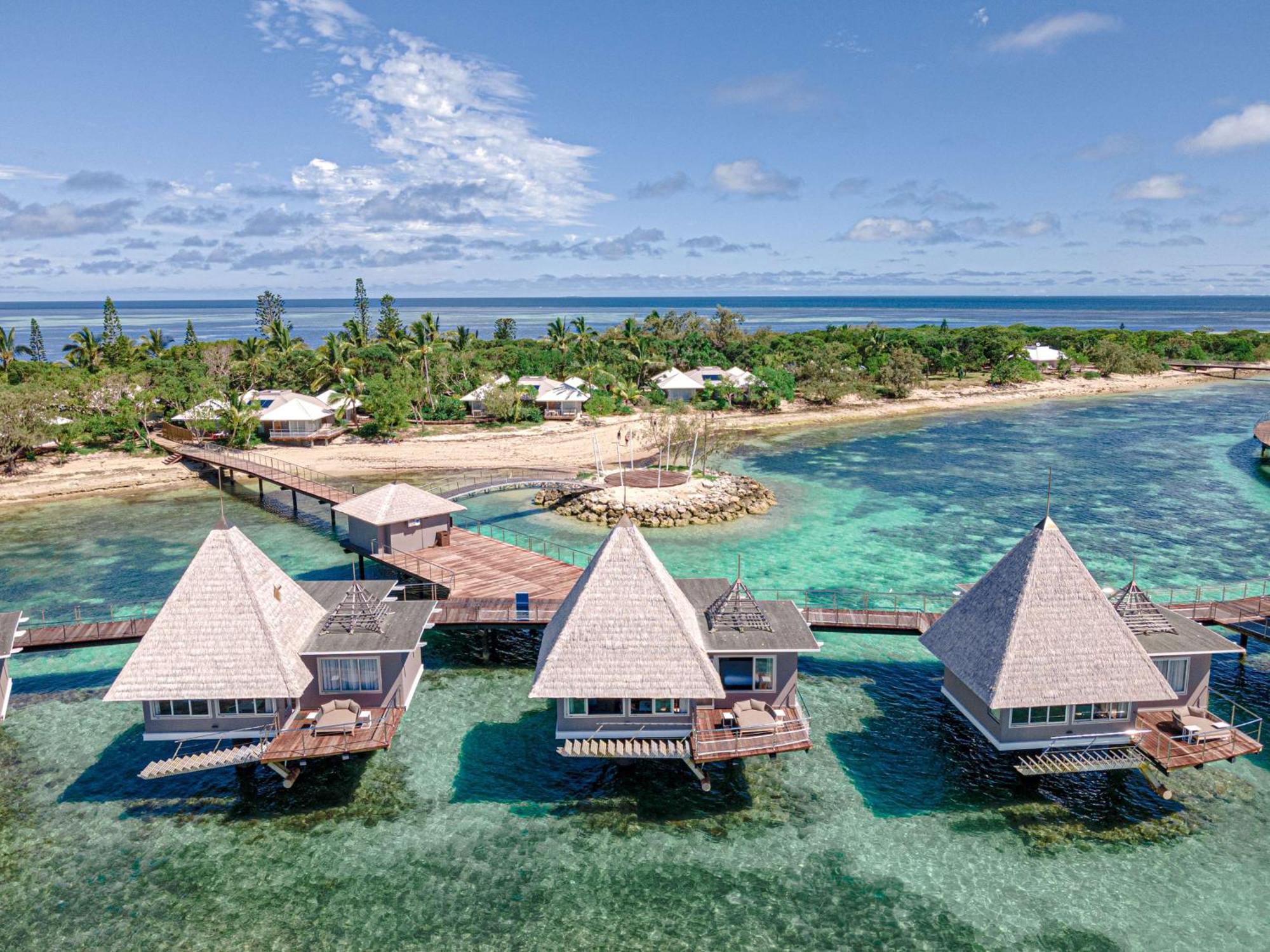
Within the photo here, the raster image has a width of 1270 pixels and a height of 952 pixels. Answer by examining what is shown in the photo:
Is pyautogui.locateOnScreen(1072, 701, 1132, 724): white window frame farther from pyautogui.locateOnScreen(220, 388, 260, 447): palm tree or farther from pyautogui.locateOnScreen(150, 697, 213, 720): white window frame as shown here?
pyautogui.locateOnScreen(220, 388, 260, 447): palm tree

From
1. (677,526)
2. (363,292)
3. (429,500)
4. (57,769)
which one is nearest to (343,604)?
(57,769)

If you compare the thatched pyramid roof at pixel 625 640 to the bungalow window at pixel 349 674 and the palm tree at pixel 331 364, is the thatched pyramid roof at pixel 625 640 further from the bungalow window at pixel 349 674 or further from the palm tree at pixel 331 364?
the palm tree at pixel 331 364

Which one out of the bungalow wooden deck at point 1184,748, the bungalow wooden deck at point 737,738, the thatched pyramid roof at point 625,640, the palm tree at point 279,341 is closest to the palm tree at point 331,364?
the palm tree at point 279,341

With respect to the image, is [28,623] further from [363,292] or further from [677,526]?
[363,292]

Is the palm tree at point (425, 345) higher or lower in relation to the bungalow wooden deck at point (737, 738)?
higher

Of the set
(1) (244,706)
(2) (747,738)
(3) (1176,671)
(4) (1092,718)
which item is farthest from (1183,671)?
(1) (244,706)

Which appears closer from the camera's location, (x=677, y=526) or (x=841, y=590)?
(x=841, y=590)
